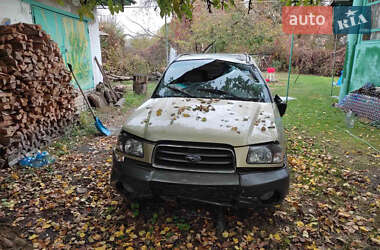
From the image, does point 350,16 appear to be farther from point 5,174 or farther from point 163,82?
point 5,174

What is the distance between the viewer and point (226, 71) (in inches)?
143

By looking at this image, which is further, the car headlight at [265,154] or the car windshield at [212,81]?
the car windshield at [212,81]

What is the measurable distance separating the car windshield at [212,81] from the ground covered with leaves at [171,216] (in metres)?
1.39

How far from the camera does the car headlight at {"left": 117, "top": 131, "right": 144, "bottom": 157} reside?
248 cm

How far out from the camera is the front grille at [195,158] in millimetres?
2312

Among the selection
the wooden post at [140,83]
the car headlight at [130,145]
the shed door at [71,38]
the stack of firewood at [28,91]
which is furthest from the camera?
the wooden post at [140,83]

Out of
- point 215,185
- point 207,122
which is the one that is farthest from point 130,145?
point 215,185

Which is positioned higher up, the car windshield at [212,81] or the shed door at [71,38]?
the shed door at [71,38]

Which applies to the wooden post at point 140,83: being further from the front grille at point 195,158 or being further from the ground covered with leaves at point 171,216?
the front grille at point 195,158

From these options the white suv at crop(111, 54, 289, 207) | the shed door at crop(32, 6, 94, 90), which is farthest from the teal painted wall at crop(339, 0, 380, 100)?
the shed door at crop(32, 6, 94, 90)

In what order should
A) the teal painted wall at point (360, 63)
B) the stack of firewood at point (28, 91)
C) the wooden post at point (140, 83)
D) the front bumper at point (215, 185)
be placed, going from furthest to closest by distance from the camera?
the wooden post at point (140, 83), the teal painted wall at point (360, 63), the stack of firewood at point (28, 91), the front bumper at point (215, 185)

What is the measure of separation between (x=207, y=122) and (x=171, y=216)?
1183 millimetres

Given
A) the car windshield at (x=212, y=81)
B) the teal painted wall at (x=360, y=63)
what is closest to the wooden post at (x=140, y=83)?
the car windshield at (x=212, y=81)

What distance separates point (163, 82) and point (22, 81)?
2.44 metres
